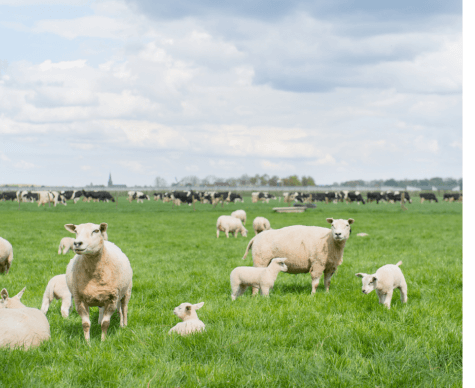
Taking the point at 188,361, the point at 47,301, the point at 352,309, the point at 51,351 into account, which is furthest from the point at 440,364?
the point at 47,301

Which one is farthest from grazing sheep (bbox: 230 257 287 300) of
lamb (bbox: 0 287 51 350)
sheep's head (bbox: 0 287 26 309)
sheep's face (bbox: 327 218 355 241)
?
sheep's head (bbox: 0 287 26 309)

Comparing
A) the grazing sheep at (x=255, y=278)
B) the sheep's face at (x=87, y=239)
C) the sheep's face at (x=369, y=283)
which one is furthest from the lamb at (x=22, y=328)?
the sheep's face at (x=369, y=283)

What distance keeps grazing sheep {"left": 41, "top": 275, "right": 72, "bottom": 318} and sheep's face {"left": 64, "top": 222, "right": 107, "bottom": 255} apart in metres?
2.15

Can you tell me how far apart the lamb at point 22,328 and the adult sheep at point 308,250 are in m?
4.49

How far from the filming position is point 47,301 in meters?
6.77

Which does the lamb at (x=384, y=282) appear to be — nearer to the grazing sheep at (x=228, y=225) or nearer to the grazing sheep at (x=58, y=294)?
the grazing sheep at (x=58, y=294)

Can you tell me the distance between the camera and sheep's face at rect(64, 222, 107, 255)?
4730mm

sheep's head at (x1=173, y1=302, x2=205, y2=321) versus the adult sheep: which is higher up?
the adult sheep

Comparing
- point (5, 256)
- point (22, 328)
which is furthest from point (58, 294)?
point (5, 256)

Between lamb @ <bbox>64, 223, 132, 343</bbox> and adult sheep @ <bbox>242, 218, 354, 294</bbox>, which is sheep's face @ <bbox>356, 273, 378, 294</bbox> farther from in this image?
lamb @ <bbox>64, 223, 132, 343</bbox>
